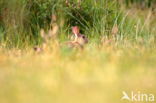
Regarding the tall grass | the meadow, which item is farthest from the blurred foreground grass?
the tall grass

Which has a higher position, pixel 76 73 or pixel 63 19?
pixel 63 19

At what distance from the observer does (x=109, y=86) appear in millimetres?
2830

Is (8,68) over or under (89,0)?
under

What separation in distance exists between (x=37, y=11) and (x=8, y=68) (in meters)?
3.16

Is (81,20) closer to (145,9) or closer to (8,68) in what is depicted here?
(145,9)

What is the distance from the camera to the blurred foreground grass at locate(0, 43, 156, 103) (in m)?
2.72

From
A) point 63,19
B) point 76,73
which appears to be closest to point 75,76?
point 76,73

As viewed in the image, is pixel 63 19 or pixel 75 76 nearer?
pixel 75 76

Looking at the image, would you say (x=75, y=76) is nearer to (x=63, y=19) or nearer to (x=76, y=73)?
(x=76, y=73)

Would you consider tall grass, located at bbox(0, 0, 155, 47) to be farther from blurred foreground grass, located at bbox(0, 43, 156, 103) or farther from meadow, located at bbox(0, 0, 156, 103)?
blurred foreground grass, located at bbox(0, 43, 156, 103)

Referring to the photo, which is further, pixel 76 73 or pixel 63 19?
pixel 63 19

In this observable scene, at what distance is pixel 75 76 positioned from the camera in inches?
118

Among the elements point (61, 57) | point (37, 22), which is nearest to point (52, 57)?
point (61, 57)

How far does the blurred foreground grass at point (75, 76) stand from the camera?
2717 millimetres
